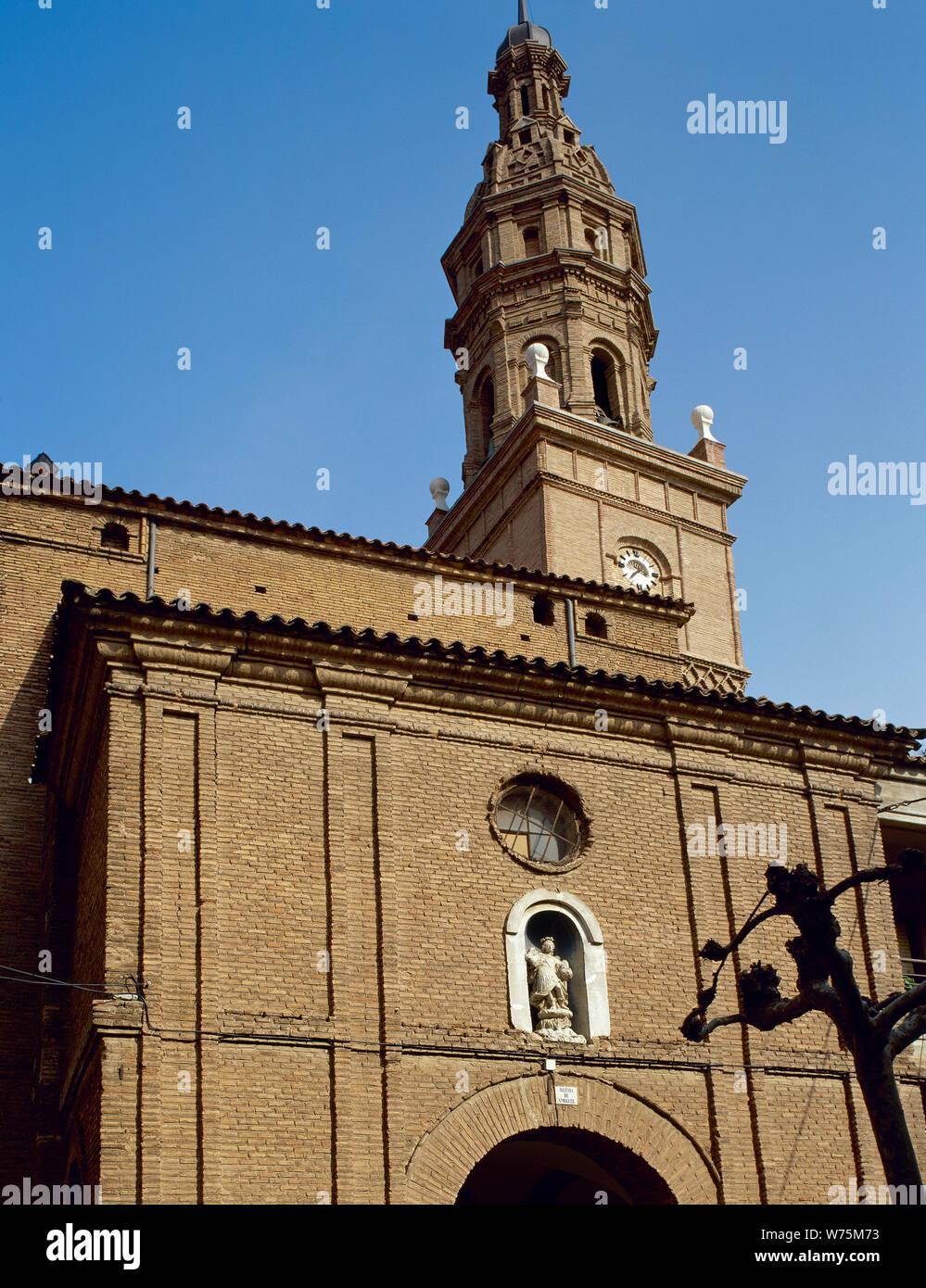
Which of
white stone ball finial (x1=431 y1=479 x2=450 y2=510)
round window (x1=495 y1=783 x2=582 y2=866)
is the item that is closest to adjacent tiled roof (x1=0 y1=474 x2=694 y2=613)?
round window (x1=495 y1=783 x2=582 y2=866)

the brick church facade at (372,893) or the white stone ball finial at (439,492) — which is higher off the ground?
the white stone ball finial at (439,492)

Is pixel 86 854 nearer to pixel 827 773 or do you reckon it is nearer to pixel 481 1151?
pixel 481 1151

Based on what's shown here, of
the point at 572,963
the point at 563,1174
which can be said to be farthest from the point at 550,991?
the point at 563,1174

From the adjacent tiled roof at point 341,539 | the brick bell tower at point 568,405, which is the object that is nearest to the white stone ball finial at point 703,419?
the brick bell tower at point 568,405

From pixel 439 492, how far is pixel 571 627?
47.6 feet

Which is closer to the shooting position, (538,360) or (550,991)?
(550,991)

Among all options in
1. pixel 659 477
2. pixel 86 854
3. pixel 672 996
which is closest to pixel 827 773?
pixel 672 996

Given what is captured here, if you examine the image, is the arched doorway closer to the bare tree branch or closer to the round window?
the round window

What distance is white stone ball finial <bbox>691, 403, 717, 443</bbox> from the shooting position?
115ft

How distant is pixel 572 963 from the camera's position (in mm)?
16234

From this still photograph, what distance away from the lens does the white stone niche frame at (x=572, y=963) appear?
1566 centimetres

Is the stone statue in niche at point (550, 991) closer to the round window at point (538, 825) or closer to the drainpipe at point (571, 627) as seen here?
the round window at point (538, 825)

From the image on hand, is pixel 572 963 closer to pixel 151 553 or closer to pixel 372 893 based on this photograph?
pixel 372 893

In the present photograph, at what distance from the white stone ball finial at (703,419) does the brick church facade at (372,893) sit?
16.0 m
